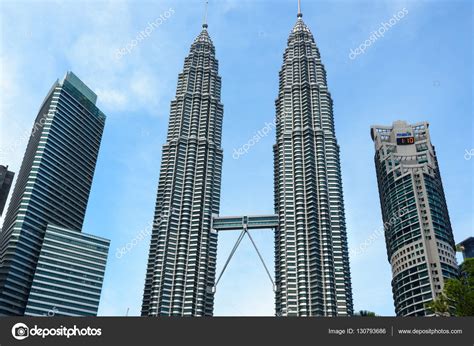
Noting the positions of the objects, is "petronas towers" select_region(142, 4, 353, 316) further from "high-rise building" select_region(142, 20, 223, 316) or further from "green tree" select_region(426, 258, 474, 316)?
"green tree" select_region(426, 258, 474, 316)

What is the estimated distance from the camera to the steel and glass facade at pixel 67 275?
152125 mm

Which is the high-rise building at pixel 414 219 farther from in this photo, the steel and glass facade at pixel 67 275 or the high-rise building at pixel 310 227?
the steel and glass facade at pixel 67 275

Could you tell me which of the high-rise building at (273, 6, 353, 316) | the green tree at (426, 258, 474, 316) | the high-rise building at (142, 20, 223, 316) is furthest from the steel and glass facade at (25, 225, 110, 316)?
the green tree at (426, 258, 474, 316)

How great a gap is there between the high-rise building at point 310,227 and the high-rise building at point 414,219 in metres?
19.8

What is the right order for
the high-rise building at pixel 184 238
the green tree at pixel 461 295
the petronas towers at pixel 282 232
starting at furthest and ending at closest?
the high-rise building at pixel 184 238
the petronas towers at pixel 282 232
the green tree at pixel 461 295

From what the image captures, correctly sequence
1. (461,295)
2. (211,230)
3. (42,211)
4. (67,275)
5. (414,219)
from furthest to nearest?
(211,230)
(42,211)
(414,219)
(67,275)
(461,295)

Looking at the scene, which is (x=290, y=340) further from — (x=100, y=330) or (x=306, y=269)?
(x=306, y=269)

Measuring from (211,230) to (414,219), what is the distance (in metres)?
78.1

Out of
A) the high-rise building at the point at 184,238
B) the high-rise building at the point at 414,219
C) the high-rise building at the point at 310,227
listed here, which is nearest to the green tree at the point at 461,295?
the high-rise building at the point at 414,219

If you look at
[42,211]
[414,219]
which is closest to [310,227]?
[414,219]

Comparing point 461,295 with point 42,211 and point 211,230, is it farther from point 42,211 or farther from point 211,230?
point 42,211

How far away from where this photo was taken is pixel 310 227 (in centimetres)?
16650

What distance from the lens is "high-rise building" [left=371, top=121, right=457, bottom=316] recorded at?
501 feet

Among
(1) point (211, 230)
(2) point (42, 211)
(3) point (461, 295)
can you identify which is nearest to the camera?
(3) point (461, 295)
